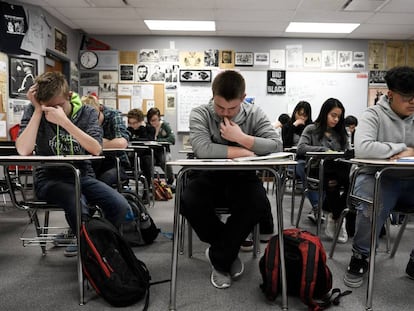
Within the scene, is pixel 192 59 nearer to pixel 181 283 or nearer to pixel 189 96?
pixel 189 96

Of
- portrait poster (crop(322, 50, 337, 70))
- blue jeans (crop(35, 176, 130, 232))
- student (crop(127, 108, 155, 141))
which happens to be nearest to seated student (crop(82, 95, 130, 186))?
blue jeans (crop(35, 176, 130, 232))

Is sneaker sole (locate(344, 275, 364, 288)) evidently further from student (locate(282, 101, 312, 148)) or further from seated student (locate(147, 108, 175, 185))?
seated student (locate(147, 108, 175, 185))

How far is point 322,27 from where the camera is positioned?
563 cm

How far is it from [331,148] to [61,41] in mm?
4242

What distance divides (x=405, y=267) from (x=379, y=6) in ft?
12.2

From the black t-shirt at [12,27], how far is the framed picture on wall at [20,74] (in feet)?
0.36

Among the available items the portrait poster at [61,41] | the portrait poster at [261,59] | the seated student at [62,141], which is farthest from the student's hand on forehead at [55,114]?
the portrait poster at [261,59]

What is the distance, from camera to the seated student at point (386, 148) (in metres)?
1.74

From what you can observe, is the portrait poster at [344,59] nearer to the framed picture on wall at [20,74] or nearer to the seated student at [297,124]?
the seated student at [297,124]

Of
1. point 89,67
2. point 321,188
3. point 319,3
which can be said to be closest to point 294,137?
point 321,188

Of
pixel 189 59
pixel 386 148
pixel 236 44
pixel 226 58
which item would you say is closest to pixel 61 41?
pixel 189 59

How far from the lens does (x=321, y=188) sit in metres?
2.58

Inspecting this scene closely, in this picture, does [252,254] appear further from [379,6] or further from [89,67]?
[89,67]

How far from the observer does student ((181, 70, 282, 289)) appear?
1.69 metres
